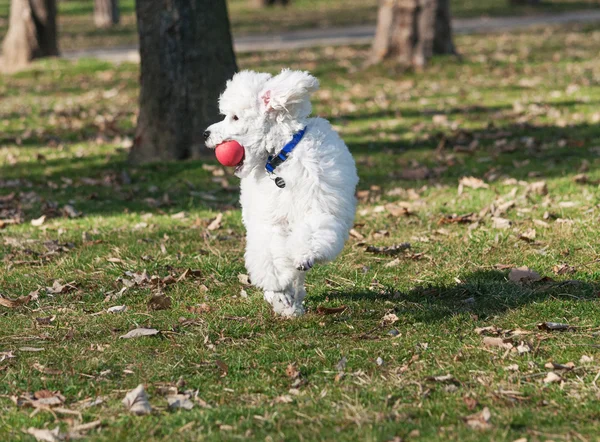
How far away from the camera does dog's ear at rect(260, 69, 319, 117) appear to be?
5668 millimetres

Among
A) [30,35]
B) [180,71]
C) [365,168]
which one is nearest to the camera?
[180,71]

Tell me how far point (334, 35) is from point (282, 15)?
8452 millimetres

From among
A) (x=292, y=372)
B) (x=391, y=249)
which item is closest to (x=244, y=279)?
(x=391, y=249)

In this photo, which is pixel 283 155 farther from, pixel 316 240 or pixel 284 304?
pixel 284 304

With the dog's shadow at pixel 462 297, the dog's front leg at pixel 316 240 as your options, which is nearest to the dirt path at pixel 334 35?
the dog's shadow at pixel 462 297

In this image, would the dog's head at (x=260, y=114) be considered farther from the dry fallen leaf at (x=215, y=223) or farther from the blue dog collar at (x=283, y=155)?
the dry fallen leaf at (x=215, y=223)

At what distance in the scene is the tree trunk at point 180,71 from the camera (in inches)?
446

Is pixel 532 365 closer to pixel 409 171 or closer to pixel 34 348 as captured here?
pixel 34 348

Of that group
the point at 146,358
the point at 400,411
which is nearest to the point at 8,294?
the point at 146,358

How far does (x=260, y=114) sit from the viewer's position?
19.1ft

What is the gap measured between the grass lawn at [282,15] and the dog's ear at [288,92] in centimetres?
2179

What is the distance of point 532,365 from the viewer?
5.31 meters

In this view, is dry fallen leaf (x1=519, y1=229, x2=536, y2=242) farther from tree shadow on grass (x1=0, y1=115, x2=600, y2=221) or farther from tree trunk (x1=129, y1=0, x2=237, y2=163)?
tree trunk (x1=129, y1=0, x2=237, y2=163)

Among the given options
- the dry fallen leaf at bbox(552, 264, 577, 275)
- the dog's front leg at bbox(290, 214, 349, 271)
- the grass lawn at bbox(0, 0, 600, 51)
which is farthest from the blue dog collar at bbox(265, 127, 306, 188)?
the grass lawn at bbox(0, 0, 600, 51)
